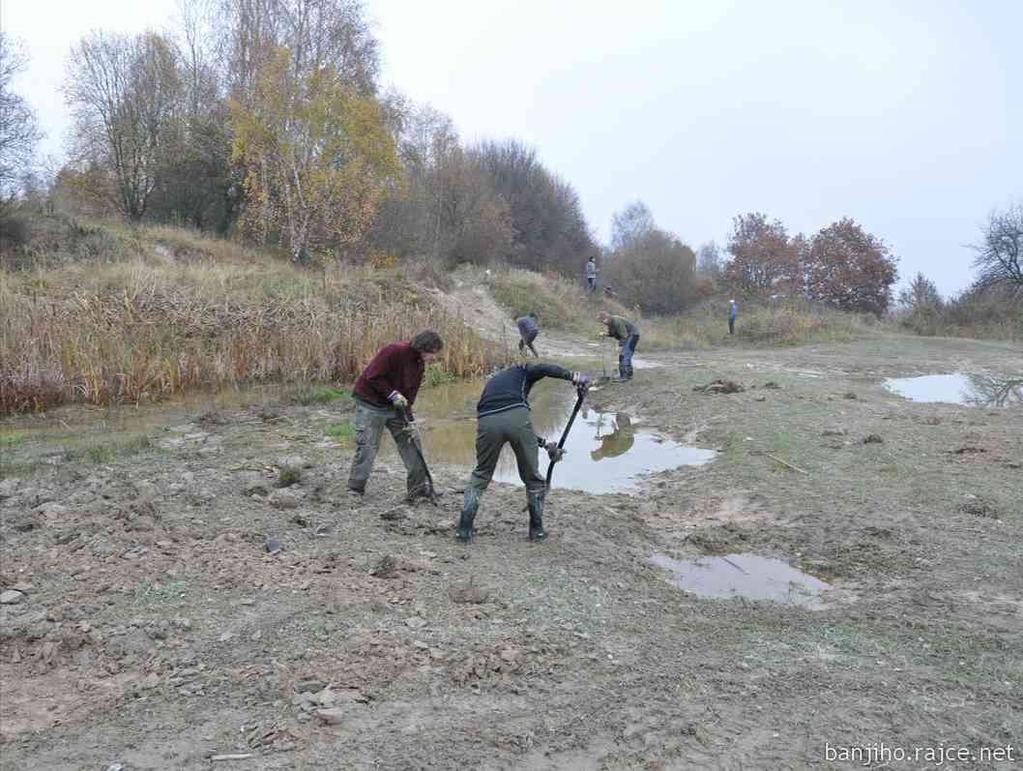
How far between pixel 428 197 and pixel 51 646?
35.5 meters

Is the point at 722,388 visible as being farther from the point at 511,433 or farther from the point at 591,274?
the point at 591,274

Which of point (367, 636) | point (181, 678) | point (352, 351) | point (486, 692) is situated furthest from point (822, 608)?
point (352, 351)

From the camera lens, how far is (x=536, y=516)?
635cm

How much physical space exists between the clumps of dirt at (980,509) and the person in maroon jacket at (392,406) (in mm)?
4827

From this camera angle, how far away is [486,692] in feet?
13.1

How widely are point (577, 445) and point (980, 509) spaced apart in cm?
542

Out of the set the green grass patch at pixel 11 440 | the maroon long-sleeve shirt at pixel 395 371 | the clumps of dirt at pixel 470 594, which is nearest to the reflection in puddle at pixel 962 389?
the maroon long-sleeve shirt at pixel 395 371

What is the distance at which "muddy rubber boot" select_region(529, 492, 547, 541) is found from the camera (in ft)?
20.8

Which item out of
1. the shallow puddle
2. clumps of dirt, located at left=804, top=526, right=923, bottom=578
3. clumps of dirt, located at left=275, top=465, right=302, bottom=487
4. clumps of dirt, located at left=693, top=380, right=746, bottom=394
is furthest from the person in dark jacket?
the shallow puddle

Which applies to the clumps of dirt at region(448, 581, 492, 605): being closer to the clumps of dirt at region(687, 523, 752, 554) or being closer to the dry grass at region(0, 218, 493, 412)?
the clumps of dirt at region(687, 523, 752, 554)

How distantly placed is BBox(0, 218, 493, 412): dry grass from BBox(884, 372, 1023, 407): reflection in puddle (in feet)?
31.0

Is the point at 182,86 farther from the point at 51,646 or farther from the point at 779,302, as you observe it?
the point at 51,646

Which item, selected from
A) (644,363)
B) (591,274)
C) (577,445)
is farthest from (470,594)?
(591,274)

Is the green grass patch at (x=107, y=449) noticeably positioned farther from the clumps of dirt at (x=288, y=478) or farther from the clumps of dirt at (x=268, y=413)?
the clumps of dirt at (x=288, y=478)
